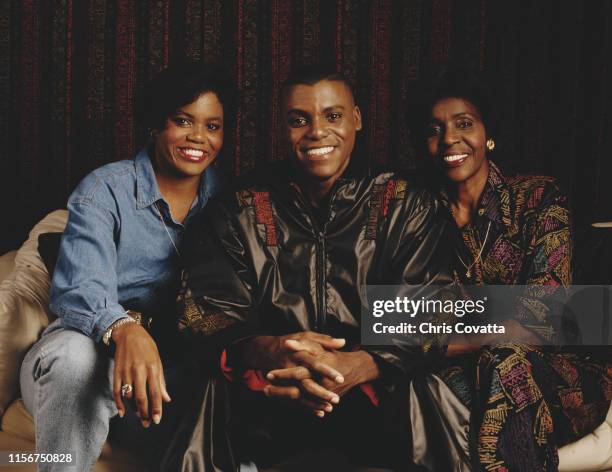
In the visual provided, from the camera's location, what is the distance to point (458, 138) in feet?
5.71

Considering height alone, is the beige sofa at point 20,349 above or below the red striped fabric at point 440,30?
below

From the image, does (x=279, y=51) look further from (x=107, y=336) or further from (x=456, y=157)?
(x=107, y=336)

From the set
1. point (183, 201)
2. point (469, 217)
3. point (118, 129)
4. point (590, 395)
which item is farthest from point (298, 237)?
point (118, 129)

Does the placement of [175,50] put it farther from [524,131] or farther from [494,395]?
[494,395]

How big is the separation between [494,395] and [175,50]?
173 cm

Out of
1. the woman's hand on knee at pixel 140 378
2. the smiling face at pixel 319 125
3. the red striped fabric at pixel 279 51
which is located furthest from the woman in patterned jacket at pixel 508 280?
the red striped fabric at pixel 279 51

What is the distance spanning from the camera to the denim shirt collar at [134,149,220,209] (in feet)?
5.65

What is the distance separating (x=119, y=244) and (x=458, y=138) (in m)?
0.87

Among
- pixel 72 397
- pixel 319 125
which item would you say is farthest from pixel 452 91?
pixel 72 397

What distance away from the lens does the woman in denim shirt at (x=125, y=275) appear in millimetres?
1398

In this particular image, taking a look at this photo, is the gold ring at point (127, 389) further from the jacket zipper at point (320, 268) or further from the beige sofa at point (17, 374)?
the jacket zipper at point (320, 268)

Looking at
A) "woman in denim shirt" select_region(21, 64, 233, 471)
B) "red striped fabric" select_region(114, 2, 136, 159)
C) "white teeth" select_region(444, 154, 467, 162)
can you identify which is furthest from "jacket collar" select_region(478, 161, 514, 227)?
"red striped fabric" select_region(114, 2, 136, 159)

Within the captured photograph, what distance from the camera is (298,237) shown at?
1620 millimetres

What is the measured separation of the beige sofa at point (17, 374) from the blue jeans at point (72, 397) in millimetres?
175
